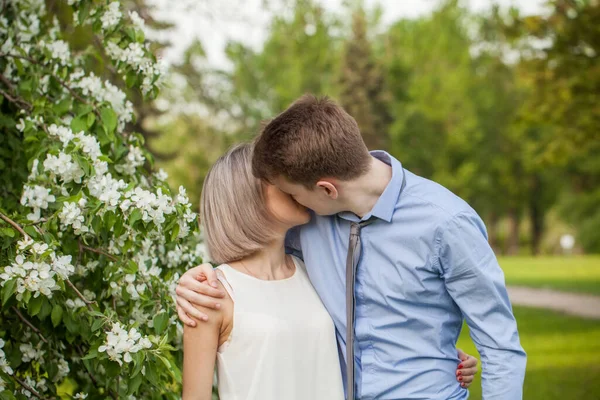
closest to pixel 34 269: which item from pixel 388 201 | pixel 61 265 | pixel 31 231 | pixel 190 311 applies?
pixel 61 265

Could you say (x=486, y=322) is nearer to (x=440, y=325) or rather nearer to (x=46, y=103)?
(x=440, y=325)

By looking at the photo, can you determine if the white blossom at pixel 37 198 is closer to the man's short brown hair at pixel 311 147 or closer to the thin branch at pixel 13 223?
the thin branch at pixel 13 223

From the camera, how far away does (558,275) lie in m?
21.7

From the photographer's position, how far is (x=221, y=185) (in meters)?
2.80

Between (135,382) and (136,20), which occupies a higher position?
(136,20)

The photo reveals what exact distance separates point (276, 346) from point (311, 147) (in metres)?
0.71

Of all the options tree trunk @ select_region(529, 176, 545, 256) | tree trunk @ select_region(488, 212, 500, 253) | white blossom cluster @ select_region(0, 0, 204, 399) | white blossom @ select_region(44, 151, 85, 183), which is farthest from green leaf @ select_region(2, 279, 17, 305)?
tree trunk @ select_region(488, 212, 500, 253)

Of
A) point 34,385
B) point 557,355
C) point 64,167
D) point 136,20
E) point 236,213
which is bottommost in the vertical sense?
point 557,355

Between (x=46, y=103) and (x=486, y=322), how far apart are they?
2.34m

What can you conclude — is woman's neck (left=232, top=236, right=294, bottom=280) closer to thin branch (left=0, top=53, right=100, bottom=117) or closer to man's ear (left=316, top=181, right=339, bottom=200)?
man's ear (left=316, top=181, right=339, bottom=200)

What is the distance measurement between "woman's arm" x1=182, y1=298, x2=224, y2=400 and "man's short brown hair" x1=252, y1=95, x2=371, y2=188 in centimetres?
55

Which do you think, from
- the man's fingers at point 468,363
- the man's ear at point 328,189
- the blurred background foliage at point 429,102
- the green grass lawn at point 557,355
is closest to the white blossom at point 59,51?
the man's ear at point 328,189

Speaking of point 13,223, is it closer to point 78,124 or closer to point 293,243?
point 78,124

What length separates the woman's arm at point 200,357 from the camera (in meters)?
2.51
